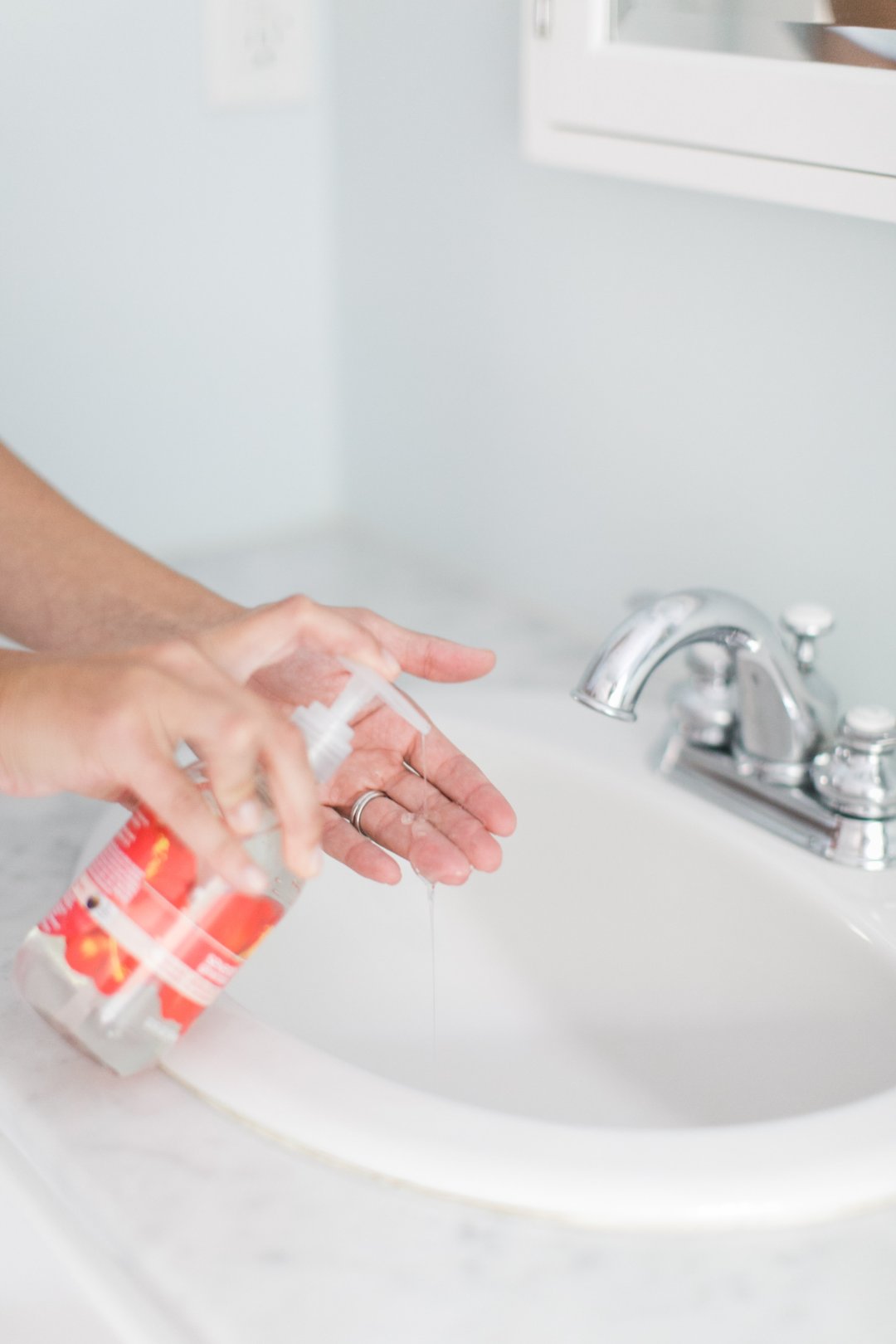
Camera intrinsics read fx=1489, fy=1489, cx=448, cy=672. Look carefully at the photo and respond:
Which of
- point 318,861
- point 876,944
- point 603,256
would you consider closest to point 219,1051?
point 318,861

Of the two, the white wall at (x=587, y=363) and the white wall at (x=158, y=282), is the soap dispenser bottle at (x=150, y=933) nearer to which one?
the white wall at (x=587, y=363)

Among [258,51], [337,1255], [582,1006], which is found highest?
[258,51]

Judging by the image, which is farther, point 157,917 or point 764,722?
point 764,722

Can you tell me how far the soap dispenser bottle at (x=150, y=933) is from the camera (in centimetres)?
59

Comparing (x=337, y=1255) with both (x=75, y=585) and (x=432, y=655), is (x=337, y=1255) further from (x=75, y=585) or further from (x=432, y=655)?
(x=75, y=585)

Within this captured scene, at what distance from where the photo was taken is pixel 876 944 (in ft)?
2.47

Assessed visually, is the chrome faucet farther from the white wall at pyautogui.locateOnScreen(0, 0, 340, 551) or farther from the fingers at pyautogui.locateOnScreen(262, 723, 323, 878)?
the white wall at pyautogui.locateOnScreen(0, 0, 340, 551)

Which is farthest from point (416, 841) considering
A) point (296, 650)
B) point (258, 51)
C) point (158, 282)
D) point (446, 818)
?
point (258, 51)

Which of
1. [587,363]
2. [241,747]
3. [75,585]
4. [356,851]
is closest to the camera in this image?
[241,747]

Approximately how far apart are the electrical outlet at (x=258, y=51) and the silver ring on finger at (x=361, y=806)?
684 mm

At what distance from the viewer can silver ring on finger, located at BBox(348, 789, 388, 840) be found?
81 centimetres

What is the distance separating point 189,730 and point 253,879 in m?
0.06

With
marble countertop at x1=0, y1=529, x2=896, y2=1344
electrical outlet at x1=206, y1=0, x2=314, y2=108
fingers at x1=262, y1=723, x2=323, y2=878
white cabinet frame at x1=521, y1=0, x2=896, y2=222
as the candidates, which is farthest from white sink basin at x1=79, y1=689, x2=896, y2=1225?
electrical outlet at x1=206, y1=0, x2=314, y2=108

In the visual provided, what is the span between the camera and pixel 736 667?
827 millimetres
